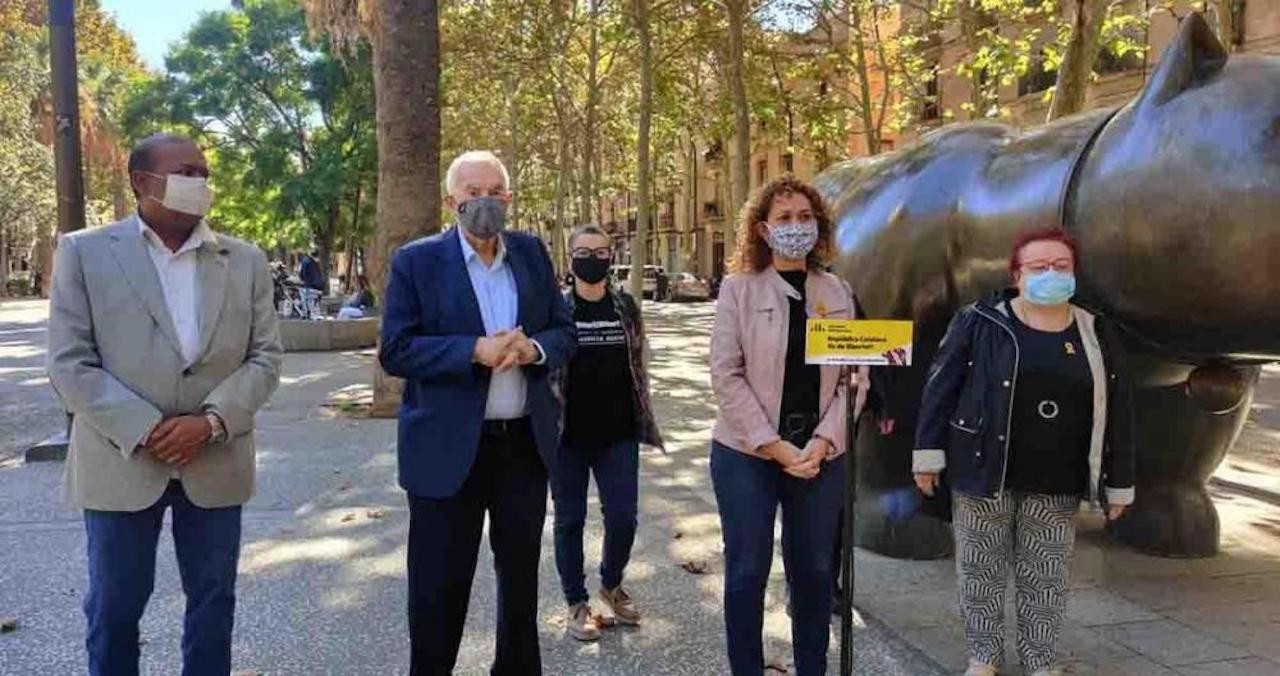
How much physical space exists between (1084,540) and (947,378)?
247cm

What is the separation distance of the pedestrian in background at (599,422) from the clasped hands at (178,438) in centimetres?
153

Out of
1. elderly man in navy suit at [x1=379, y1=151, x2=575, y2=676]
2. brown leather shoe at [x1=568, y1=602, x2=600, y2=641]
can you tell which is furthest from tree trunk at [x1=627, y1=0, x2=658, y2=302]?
elderly man in navy suit at [x1=379, y1=151, x2=575, y2=676]

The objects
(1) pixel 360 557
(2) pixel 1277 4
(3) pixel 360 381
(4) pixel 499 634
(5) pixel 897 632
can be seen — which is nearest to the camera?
(4) pixel 499 634

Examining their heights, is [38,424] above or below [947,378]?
below

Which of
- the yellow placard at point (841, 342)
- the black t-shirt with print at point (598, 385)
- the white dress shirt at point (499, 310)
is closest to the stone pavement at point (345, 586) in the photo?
the black t-shirt with print at point (598, 385)

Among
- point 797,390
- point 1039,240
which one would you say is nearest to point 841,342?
point 797,390

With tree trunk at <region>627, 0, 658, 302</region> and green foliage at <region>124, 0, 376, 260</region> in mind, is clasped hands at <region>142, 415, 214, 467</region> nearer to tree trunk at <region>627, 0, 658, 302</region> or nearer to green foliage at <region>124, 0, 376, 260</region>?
tree trunk at <region>627, 0, 658, 302</region>

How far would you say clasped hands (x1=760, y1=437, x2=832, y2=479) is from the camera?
3.08 metres

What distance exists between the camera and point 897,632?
404cm

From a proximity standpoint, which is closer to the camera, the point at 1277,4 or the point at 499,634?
the point at 499,634

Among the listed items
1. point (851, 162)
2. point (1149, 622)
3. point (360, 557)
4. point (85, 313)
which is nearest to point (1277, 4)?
point (851, 162)

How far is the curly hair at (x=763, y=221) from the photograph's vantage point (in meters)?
3.28

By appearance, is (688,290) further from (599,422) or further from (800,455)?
(800,455)

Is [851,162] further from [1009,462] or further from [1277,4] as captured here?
[1277,4]
